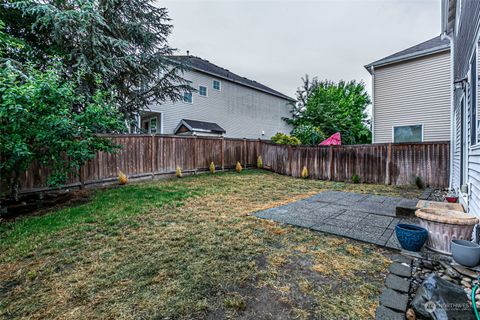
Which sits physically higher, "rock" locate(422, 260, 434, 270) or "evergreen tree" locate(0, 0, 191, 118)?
"evergreen tree" locate(0, 0, 191, 118)

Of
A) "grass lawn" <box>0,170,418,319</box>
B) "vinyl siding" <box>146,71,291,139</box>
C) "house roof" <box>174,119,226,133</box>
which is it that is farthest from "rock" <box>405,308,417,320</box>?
"vinyl siding" <box>146,71,291,139</box>

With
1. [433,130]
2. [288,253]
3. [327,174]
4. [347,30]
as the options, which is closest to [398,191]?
[327,174]

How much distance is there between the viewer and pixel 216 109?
53.0ft

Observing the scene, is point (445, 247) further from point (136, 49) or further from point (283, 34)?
point (283, 34)

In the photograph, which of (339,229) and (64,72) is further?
(64,72)

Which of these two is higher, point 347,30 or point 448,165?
point 347,30

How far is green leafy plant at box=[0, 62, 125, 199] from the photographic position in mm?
3717

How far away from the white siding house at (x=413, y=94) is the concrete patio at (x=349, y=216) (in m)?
5.27

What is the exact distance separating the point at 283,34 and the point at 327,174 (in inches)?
340

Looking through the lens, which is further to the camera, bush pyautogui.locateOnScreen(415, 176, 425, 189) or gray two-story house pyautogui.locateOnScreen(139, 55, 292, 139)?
gray two-story house pyautogui.locateOnScreen(139, 55, 292, 139)

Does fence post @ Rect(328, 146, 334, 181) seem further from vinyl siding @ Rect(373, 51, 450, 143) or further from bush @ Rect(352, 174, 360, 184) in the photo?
vinyl siding @ Rect(373, 51, 450, 143)

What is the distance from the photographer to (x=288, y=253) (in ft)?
8.75

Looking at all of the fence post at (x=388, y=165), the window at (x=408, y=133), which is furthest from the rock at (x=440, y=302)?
the window at (x=408, y=133)

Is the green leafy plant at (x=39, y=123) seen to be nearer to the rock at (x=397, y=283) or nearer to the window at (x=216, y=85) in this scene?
the rock at (x=397, y=283)
